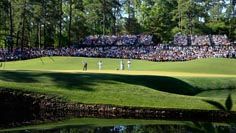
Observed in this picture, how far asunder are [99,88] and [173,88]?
10.8 m

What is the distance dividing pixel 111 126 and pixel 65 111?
5420 mm

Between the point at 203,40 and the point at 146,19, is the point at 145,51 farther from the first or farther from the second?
the point at 146,19

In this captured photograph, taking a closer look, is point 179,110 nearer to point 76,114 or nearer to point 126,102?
point 126,102

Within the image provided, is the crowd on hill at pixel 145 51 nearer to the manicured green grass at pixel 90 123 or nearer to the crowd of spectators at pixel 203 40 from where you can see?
the crowd of spectators at pixel 203 40

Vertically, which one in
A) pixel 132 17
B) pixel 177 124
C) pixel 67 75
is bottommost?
pixel 177 124

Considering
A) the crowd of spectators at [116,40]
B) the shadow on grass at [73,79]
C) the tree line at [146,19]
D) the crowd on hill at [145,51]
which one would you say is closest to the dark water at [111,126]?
the shadow on grass at [73,79]

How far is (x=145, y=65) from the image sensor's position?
67688 millimetres

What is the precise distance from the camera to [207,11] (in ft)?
358

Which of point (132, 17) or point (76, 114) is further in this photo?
Result: point (132, 17)

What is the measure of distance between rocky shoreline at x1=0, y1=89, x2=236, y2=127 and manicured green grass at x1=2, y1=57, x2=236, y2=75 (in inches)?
1282

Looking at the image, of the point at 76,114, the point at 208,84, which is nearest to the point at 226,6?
the point at 208,84

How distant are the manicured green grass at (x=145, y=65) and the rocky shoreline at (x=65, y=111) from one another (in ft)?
107

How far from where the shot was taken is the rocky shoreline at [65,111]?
91.9 feet

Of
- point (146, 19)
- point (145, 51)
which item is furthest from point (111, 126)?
point (146, 19)
